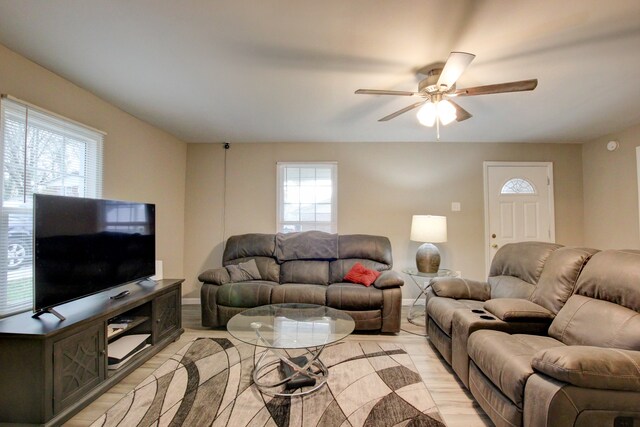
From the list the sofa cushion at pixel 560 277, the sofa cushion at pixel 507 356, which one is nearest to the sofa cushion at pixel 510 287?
the sofa cushion at pixel 560 277

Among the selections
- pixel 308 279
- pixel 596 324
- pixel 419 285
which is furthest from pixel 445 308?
pixel 308 279

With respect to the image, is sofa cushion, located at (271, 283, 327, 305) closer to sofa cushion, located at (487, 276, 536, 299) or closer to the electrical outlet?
sofa cushion, located at (487, 276, 536, 299)

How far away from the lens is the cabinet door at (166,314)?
273 centimetres

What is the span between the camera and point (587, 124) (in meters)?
3.54

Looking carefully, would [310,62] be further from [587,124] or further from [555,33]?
[587,124]

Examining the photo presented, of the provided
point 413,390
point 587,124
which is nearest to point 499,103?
point 587,124

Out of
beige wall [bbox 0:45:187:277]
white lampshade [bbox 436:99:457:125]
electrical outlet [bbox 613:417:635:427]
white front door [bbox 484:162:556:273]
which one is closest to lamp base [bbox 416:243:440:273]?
white front door [bbox 484:162:556:273]

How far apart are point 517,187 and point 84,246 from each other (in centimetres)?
535

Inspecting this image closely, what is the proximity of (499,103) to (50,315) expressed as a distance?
4232mm

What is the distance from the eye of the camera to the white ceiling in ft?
5.41

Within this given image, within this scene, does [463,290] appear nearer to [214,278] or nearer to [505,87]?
[505,87]

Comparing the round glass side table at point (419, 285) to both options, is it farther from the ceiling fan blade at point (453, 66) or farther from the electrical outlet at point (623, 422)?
the ceiling fan blade at point (453, 66)

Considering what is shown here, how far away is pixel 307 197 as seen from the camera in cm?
441

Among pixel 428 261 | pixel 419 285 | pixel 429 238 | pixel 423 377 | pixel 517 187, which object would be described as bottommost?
pixel 423 377
